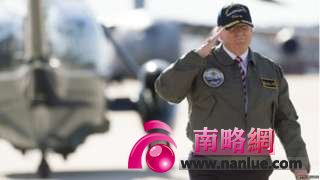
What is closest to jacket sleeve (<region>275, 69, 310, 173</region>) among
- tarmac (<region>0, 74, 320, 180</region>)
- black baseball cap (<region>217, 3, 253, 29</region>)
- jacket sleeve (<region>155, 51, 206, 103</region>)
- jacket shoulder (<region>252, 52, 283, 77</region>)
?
jacket shoulder (<region>252, 52, 283, 77</region>)

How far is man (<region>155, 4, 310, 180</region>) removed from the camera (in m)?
4.63

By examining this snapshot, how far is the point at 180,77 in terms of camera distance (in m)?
4.62

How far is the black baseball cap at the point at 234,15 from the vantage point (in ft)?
15.2

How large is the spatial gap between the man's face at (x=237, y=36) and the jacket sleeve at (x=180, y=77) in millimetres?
168

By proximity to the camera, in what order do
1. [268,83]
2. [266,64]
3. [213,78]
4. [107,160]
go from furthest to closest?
[107,160] < [266,64] < [268,83] < [213,78]

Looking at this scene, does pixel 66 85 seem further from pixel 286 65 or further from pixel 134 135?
pixel 286 65

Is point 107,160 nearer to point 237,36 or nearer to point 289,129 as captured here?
point 289,129

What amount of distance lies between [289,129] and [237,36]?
0.55 metres

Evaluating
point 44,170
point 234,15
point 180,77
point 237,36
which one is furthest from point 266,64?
point 44,170

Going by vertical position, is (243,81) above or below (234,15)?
below

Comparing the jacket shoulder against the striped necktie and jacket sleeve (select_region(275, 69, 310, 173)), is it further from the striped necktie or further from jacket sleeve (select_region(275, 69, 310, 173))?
the striped necktie

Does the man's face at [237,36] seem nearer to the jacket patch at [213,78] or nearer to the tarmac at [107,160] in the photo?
the jacket patch at [213,78]

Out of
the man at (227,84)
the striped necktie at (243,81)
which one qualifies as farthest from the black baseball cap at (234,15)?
the striped necktie at (243,81)

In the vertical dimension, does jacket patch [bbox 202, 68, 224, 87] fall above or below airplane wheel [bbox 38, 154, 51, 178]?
above
